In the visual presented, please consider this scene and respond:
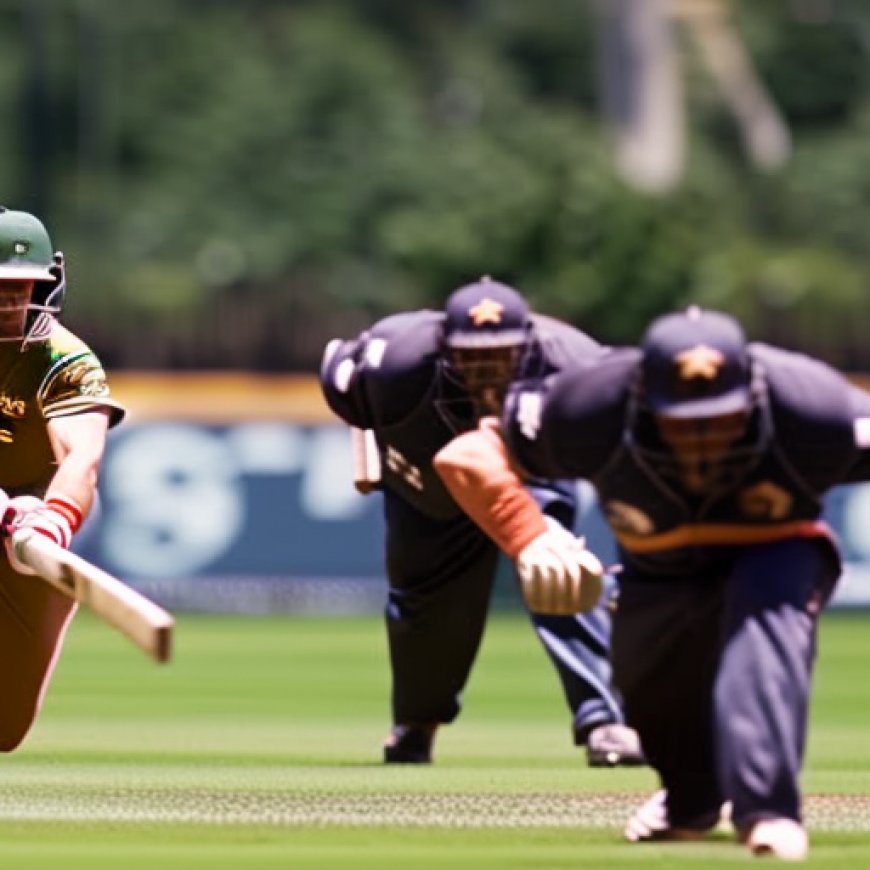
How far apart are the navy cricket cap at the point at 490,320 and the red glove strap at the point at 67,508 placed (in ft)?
6.62

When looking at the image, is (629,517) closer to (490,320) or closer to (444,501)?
(490,320)

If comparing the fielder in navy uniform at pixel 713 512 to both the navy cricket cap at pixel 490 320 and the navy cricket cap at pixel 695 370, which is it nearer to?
the navy cricket cap at pixel 695 370

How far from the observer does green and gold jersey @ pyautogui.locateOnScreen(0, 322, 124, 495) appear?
43.6 ft

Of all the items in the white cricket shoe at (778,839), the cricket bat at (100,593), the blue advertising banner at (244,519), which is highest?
the cricket bat at (100,593)

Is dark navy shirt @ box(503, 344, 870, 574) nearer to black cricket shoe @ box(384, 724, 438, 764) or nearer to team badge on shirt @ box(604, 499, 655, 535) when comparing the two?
team badge on shirt @ box(604, 499, 655, 535)

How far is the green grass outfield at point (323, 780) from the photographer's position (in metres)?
11.2

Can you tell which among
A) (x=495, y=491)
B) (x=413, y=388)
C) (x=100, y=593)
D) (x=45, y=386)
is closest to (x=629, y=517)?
(x=495, y=491)

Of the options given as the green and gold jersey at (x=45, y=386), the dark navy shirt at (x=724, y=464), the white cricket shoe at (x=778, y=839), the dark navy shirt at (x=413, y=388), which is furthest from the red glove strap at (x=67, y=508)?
the white cricket shoe at (x=778, y=839)

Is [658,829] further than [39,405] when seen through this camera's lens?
No

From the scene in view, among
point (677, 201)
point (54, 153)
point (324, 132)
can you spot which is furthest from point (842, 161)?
point (677, 201)

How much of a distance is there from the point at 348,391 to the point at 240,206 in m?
52.4

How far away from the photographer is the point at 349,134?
225ft

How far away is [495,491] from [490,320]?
2.86 m

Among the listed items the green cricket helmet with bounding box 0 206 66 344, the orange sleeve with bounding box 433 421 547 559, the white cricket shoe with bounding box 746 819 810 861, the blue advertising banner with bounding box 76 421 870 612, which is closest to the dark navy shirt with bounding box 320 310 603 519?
the green cricket helmet with bounding box 0 206 66 344
